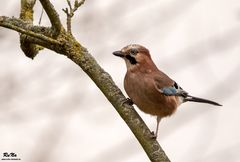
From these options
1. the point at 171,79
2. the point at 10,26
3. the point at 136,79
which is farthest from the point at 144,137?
the point at 171,79

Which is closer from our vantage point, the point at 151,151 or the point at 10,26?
the point at 10,26

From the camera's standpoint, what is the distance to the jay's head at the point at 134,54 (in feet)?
14.8

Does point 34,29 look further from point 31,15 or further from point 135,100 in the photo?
point 135,100

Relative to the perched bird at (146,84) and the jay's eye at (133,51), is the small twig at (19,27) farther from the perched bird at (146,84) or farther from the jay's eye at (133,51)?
the jay's eye at (133,51)

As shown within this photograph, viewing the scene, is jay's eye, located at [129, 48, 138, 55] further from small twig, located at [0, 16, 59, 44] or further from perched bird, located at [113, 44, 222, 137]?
small twig, located at [0, 16, 59, 44]

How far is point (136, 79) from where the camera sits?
458 centimetres

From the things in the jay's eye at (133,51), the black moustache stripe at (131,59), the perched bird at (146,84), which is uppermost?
the jay's eye at (133,51)

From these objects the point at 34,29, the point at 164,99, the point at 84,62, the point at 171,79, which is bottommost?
the point at 84,62

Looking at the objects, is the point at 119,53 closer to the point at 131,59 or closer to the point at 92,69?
the point at 131,59

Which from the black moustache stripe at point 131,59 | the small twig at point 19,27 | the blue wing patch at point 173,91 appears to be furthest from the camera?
the blue wing patch at point 173,91

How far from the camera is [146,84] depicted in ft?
15.2

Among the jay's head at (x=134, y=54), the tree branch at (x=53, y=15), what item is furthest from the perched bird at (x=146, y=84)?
the tree branch at (x=53, y=15)

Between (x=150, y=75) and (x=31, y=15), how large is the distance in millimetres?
1789

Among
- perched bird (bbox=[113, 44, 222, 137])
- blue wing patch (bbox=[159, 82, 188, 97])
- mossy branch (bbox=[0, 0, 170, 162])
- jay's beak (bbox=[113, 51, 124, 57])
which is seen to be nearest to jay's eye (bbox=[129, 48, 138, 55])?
perched bird (bbox=[113, 44, 222, 137])
